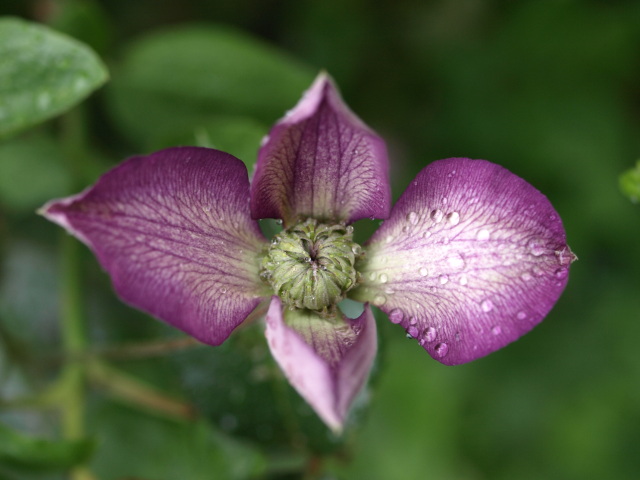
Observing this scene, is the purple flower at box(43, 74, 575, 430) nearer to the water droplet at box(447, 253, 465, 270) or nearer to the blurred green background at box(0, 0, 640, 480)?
the water droplet at box(447, 253, 465, 270)

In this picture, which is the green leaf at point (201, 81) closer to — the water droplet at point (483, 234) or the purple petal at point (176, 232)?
the purple petal at point (176, 232)

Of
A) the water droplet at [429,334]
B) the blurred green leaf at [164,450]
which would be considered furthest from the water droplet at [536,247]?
the blurred green leaf at [164,450]

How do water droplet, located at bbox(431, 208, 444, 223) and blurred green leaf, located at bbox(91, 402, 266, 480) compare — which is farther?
blurred green leaf, located at bbox(91, 402, 266, 480)

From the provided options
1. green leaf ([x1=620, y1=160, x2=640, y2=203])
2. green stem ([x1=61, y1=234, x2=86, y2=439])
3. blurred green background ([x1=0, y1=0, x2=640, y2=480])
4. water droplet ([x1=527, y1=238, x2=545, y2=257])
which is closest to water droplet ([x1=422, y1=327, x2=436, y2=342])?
water droplet ([x1=527, y1=238, x2=545, y2=257])

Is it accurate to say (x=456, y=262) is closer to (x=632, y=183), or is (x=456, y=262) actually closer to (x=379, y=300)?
(x=379, y=300)

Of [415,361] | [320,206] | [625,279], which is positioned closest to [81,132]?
[320,206]

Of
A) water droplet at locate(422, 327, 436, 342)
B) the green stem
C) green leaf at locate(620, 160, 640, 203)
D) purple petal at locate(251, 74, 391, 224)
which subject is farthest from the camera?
the green stem

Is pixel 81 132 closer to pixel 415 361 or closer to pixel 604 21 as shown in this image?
pixel 415 361

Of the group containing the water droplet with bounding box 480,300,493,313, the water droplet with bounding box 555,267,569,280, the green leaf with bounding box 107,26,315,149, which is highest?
the water droplet with bounding box 555,267,569,280
